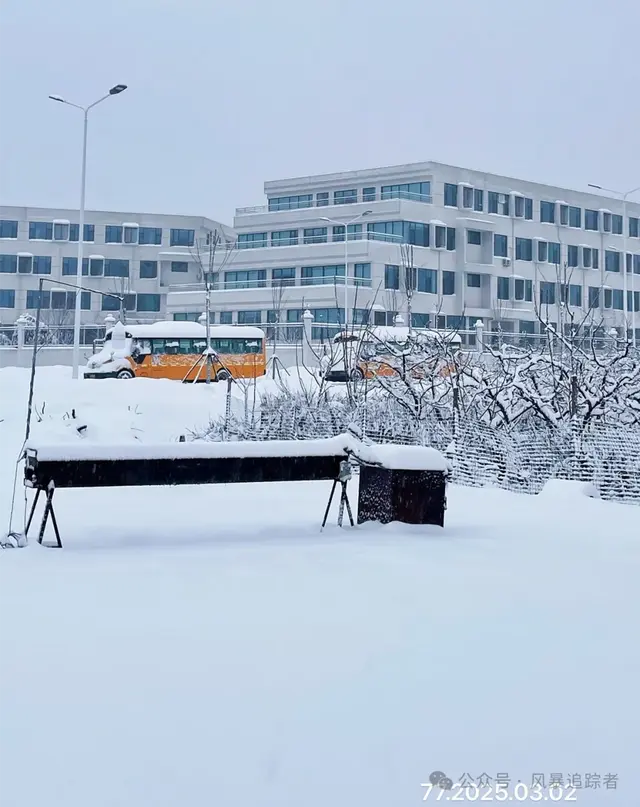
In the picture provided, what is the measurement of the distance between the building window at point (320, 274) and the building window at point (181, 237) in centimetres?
1759

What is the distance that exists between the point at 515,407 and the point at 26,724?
43.6 feet

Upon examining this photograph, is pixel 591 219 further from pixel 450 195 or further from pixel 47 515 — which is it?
pixel 47 515

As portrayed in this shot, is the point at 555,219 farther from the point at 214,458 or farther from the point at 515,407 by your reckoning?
the point at 214,458

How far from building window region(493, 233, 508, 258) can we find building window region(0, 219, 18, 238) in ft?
112

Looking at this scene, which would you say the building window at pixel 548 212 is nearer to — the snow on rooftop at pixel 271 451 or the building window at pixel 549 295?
the building window at pixel 549 295

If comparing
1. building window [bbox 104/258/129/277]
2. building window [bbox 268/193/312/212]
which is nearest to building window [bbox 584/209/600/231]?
building window [bbox 268/193/312/212]

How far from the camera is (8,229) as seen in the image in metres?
73.2

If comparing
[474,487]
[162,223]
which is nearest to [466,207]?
[162,223]

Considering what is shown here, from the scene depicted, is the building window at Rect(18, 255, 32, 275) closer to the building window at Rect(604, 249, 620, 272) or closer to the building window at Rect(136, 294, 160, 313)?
the building window at Rect(136, 294, 160, 313)

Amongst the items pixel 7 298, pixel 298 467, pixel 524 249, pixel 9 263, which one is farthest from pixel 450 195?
pixel 298 467

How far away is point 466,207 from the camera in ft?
213

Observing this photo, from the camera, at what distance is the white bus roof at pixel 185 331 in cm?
3562

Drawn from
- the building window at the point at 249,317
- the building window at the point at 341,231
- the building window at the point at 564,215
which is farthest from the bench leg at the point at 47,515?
the building window at the point at 564,215

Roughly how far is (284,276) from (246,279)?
131 inches
